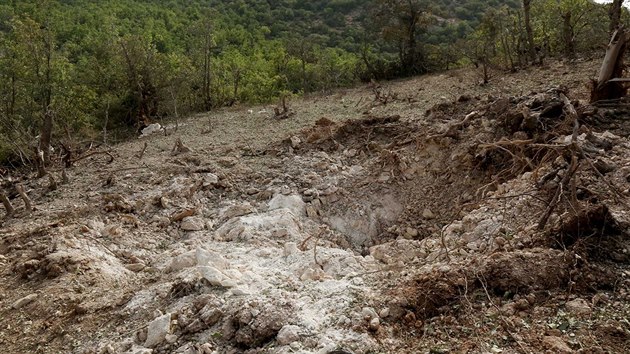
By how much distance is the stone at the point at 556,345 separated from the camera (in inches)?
94.0

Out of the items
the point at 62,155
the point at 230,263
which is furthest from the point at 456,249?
the point at 62,155

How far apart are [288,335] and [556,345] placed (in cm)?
147

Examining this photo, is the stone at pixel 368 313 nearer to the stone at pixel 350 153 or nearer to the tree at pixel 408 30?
the stone at pixel 350 153

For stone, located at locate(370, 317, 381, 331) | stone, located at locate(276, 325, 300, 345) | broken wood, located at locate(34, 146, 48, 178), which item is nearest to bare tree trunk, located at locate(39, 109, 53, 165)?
broken wood, located at locate(34, 146, 48, 178)

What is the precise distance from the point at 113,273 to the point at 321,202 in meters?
2.46

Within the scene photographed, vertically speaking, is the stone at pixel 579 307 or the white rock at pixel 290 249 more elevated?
the stone at pixel 579 307

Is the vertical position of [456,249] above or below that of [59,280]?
above

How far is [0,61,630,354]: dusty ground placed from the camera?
2.83m

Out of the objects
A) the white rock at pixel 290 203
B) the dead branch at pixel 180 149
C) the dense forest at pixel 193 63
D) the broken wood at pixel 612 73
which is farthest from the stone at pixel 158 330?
the dense forest at pixel 193 63

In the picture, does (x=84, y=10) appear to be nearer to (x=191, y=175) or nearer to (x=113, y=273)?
(x=191, y=175)

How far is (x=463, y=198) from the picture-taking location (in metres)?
5.14

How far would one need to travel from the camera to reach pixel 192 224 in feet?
17.1

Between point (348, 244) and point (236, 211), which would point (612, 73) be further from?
point (236, 211)

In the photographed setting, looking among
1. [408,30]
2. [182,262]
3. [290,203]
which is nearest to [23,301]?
[182,262]
